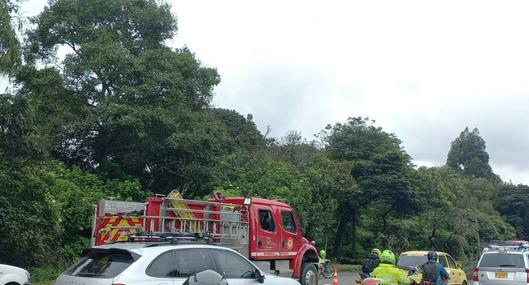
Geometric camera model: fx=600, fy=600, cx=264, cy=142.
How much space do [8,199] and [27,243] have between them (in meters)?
1.35

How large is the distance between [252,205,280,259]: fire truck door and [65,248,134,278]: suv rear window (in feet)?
24.5

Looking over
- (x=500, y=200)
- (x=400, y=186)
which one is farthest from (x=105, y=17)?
(x=500, y=200)

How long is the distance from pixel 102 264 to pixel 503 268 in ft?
40.1

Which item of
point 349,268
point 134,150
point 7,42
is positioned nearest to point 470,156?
point 349,268

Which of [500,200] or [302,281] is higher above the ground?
[500,200]

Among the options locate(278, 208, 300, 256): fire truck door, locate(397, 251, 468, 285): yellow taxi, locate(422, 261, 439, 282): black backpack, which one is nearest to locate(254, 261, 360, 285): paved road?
locate(278, 208, 300, 256): fire truck door

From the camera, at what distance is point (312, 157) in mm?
35188

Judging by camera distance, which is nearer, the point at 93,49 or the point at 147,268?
the point at 147,268

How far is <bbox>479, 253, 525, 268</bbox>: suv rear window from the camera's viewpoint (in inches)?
651

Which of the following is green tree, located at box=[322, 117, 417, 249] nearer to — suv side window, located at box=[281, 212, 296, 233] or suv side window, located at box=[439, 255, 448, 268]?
suv side window, located at box=[439, 255, 448, 268]

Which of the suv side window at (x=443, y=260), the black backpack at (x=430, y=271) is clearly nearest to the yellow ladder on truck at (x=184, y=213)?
the black backpack at (x=430, y=271)

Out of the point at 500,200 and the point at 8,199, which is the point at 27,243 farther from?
the point at 500,200

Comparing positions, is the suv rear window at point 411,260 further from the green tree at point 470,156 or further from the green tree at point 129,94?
the green tree at point 470,156

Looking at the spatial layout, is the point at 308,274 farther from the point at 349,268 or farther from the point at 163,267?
the point at 349,268
